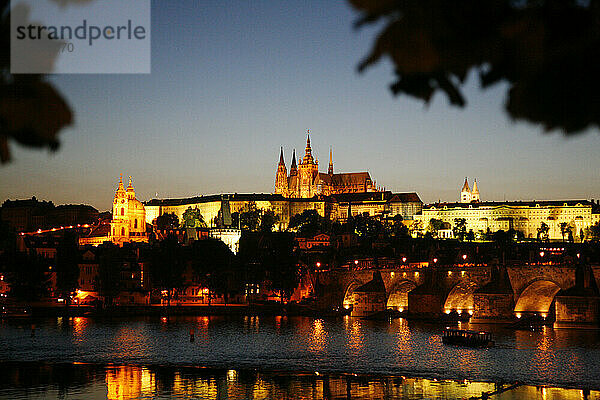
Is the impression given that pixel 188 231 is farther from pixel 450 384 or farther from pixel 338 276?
pixel 450 384

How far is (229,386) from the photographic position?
92.6 ft

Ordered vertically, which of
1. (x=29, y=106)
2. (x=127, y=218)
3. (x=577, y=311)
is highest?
(x=127, y=218)

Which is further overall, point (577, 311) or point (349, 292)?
point (349, 292)

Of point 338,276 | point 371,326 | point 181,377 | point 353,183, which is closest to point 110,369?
point 181,377

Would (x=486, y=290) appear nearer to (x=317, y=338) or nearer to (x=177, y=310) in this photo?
(x=317, y=338)

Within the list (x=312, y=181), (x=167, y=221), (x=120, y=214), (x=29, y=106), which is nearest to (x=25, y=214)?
(x=167, y=221)

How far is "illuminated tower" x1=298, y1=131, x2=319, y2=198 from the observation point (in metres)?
180

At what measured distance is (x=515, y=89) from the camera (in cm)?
239

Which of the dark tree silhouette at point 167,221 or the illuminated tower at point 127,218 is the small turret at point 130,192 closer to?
the illuminated tower at point 127,218

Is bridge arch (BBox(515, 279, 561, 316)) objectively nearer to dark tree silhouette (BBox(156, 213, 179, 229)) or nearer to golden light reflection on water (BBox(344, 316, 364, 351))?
golden light reflection on water (BBox(344, 316, 364, 351))

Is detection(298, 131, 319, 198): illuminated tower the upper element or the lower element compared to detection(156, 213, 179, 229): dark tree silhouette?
upper

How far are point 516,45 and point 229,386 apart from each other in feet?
88.1

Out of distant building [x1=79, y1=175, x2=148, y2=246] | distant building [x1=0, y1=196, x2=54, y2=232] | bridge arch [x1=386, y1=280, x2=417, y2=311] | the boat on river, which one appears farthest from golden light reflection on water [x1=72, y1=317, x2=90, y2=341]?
distant building [x1=0, y1=196, x2=54, y2=232]

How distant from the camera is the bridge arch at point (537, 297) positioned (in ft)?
165
